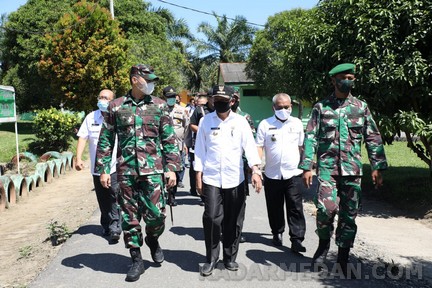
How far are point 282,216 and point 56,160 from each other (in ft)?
28.8

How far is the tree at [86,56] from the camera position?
1816cm

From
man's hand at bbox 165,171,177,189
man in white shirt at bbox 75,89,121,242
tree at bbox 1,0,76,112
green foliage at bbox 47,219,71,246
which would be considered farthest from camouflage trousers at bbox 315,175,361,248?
tree at bbox 1,0,76,112

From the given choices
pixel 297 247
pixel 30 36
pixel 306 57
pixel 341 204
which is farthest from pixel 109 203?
pixel 30 36

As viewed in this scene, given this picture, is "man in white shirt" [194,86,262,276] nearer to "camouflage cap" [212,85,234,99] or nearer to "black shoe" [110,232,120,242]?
"camouflage cap" [212,85,234,99]

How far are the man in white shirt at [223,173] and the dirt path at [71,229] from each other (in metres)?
1.57

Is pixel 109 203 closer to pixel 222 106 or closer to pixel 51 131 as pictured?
pixel 222 106

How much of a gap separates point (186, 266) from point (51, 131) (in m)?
11.3

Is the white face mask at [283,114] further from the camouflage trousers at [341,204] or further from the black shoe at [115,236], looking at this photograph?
the black shoe at [115,236]

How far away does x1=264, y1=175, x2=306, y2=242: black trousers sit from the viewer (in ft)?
16.8

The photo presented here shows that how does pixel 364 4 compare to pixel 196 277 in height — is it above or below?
above

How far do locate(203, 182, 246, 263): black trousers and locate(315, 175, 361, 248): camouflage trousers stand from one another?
78 cm

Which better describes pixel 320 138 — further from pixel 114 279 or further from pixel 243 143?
pixel 114 279

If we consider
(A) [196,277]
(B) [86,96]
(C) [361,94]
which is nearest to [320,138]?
(A) [196,277]

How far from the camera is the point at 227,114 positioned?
450 cm
